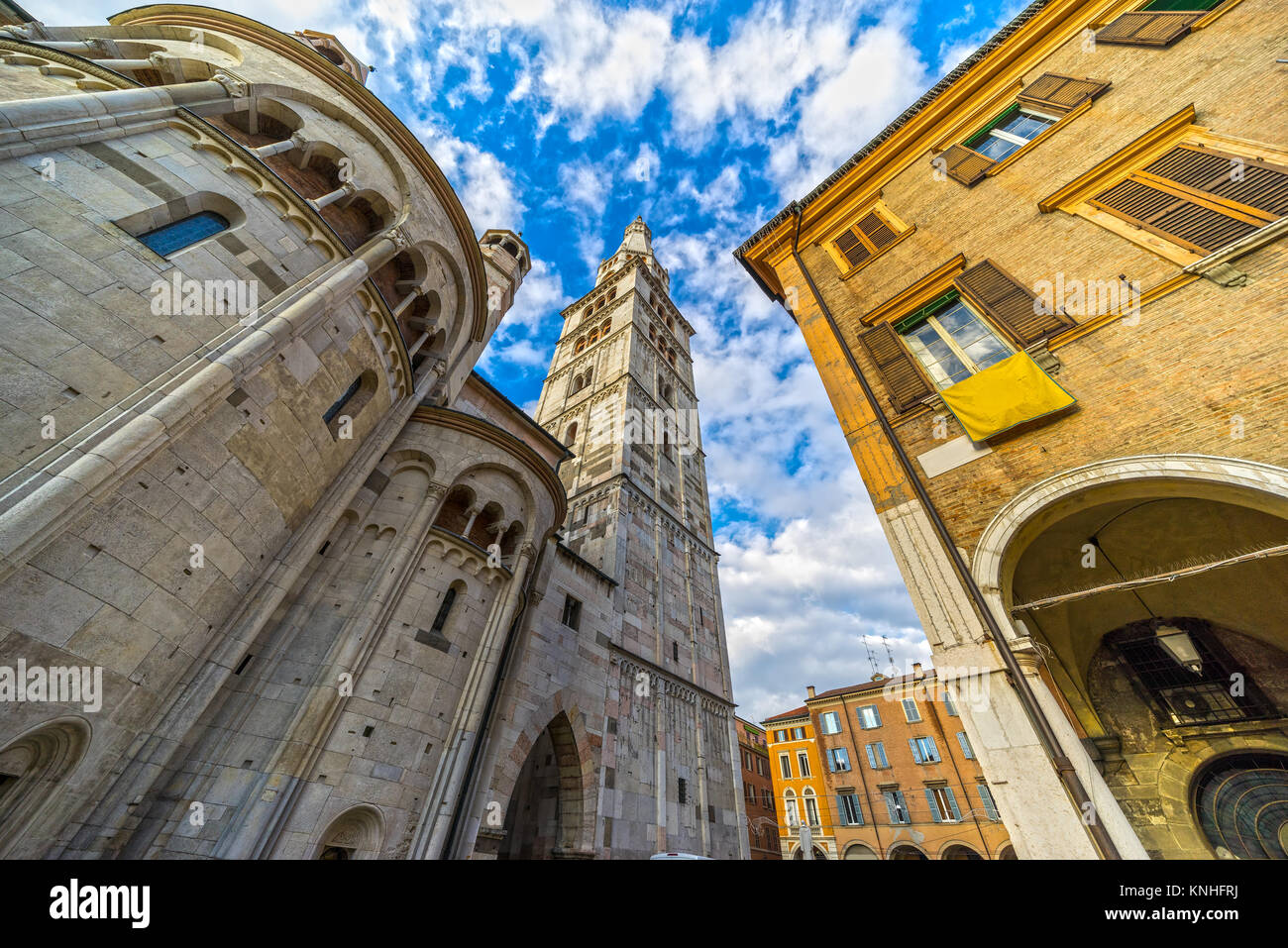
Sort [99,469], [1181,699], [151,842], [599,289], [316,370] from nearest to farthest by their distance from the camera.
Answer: [99,469] < [151,842] < [1181,699] < [316,370] < [599,289]

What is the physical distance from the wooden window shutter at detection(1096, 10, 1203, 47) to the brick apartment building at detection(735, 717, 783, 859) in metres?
34.0

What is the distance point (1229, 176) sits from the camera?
281 inches

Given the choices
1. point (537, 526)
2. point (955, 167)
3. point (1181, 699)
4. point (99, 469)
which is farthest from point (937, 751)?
point (99, 469)

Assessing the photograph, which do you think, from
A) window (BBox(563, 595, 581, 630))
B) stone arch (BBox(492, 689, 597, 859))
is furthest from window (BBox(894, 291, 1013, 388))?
stone arch (BBox(492, 689, 597, 859))

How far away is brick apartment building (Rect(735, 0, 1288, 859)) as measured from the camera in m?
5.77

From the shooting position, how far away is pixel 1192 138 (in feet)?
25.9

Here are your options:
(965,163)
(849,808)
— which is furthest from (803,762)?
(965,163)

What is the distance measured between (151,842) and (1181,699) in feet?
54.2

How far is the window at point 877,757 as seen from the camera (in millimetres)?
28203

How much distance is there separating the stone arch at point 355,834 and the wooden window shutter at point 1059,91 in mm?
20121

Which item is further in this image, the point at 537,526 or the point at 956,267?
the point at 537,526

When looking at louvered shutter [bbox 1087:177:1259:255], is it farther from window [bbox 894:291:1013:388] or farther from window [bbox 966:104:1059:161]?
window [bbox 966:104:1059:161]
